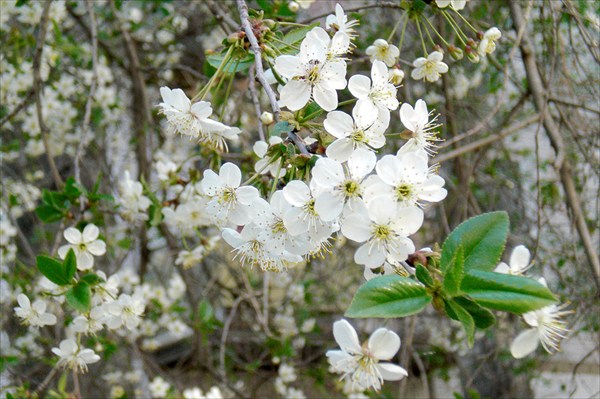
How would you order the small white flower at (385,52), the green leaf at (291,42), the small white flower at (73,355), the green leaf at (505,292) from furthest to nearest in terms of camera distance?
1. the small white flower at (73,355)
2. the small white flower at (385,52)
3. the green leaf at (291,42)
4. the green leaf at (505,292)

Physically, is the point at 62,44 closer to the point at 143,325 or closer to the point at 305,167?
the point at 143,325

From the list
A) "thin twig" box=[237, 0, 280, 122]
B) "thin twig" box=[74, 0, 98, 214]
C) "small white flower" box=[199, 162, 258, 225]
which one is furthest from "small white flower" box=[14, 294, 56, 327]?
"thin twig" box=[237, 0, 280, 122]

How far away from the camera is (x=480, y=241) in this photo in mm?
883

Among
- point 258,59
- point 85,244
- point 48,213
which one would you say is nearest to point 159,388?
point 48,213

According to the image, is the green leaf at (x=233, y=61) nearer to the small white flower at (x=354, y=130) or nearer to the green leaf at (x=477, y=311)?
the small white flower at (x=354, y=130)

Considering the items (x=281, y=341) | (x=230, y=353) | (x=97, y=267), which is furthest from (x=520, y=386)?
(x=97, y=267)

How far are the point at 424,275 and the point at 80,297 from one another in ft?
2.56

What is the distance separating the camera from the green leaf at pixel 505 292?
776mm

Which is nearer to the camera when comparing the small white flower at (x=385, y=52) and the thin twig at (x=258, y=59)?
the thin twig at (x=258, y=59)

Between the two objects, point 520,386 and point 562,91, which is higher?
point 562,91

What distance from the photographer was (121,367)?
11.0ft

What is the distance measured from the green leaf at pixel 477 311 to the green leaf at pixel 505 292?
0.10 ft

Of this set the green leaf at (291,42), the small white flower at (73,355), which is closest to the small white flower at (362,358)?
the green leaf at (291,42)

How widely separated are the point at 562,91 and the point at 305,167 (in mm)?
1703
